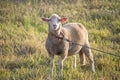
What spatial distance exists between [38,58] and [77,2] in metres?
7.15

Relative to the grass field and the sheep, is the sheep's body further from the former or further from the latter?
the grass field

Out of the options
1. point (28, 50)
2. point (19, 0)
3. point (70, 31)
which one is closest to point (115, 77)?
point (70, 31)

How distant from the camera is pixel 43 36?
9852 mm

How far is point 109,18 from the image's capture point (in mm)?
12922

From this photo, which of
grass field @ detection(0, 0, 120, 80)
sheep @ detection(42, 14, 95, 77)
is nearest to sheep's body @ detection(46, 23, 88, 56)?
sheep @ detection(42, 14, 95, 77)

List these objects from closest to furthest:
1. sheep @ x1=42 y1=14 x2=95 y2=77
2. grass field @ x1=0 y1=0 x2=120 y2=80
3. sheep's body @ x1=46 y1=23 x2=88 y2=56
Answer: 1. sheep @ x1=42 y1=14 x2=95 y2=77
2. sheep's body @ x1=46 y1=23 x2=88 y2=56
3. grass field @ x1=0 y1=0 x2=120 y2=80

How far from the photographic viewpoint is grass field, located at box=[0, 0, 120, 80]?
7293 mm

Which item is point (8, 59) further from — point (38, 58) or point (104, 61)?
point (104, 61)

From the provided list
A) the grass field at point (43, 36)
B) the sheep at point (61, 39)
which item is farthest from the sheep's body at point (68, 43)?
→ the grass field at point (43, 36)

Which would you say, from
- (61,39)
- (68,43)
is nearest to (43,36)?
(68,43)

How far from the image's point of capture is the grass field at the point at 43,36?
287 inches

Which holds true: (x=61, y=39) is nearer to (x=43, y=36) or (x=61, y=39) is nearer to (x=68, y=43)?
(x=68, y=43)

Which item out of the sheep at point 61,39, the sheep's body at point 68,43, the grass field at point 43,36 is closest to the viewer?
the sheep at point 61,39

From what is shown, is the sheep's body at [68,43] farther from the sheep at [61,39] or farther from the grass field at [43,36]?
the grass field at [43,36]
